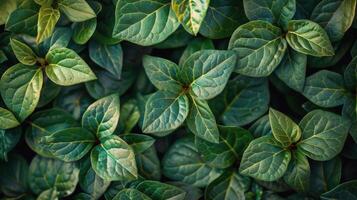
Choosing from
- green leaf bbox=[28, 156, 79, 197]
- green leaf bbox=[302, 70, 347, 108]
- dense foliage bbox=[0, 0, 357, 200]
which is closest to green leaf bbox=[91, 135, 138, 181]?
dense foliage bbox=[0, 0, 357, 200]

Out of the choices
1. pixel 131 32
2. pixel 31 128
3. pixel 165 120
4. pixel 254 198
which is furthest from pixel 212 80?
pixel 31 128

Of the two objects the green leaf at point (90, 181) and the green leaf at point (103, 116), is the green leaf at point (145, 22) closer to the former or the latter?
the green leaf at point (103, 116)

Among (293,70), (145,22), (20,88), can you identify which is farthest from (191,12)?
(20,88)

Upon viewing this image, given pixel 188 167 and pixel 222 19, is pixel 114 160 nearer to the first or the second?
pixel 188 167

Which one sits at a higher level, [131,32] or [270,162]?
[131,32]

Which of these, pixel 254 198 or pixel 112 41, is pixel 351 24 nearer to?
pixel 254 198

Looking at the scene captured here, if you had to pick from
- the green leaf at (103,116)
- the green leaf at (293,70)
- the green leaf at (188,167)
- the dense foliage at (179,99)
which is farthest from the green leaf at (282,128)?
the green leaf at (103,116)
